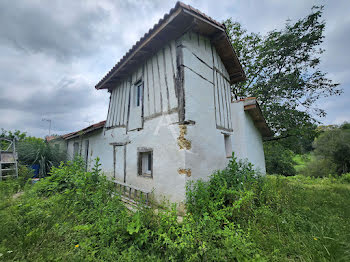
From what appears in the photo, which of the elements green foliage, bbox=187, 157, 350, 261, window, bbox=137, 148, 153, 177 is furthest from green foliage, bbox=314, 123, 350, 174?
window, bbox=137, 148, 153, 177

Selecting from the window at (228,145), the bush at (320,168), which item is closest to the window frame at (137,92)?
the window at (228,145)

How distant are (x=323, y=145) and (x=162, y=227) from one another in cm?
2076

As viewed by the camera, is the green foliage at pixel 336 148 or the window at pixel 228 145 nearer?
the window at pixel 228 145

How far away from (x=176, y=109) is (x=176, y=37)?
7.15ft

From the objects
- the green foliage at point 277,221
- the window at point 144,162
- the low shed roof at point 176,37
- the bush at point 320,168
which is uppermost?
the low shed roof at point 176,37

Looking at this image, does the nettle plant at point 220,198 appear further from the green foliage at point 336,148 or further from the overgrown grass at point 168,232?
the green foliage at point 336,148

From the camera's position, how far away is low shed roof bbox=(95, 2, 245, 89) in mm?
3459

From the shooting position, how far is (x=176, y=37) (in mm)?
4062

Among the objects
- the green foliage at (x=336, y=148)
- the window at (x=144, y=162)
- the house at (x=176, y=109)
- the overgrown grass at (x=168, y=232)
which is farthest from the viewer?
the green foliage at (x=336, y=148)

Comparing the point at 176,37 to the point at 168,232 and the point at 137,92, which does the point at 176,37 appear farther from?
the point at 168,232

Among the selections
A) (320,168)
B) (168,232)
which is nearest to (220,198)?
(168,232)

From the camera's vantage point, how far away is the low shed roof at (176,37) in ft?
11.3

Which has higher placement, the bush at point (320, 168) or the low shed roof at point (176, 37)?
the low shed roof at point (176, 37)

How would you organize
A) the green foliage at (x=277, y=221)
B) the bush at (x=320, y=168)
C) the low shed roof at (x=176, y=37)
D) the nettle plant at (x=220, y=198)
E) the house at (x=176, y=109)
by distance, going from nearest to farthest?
1. the green foliage at (x=277, y=221)
2. the nettle plant at (x=220, y=198)
3. the low shed roof at (x=176, y=37)
4. the house at (x=176, y=109)
5. the bush at (x=320, y=168)
